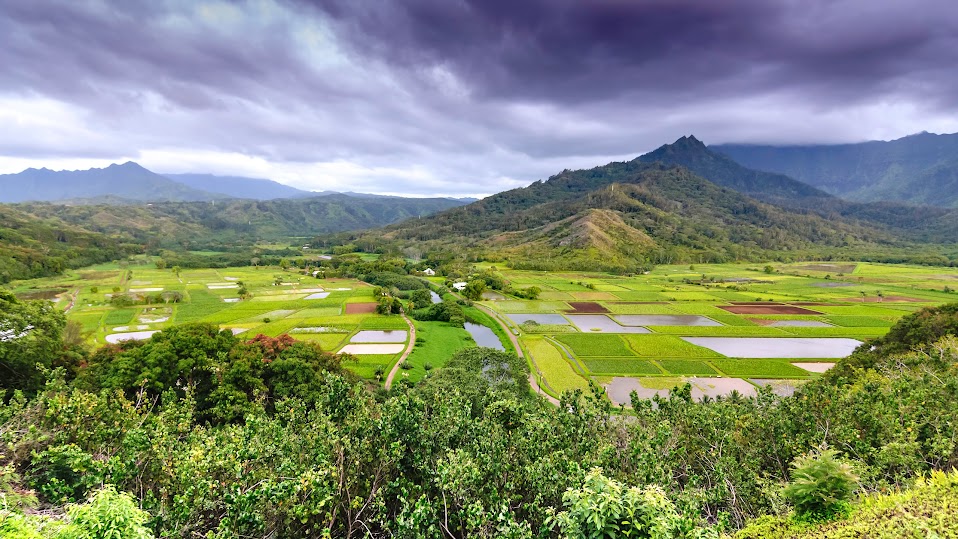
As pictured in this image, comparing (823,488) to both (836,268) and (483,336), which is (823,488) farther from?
(836,268)

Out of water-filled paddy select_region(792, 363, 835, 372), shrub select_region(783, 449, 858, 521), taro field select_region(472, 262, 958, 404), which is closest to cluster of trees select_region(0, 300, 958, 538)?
shrub select_region(783, 449, 858, 521)

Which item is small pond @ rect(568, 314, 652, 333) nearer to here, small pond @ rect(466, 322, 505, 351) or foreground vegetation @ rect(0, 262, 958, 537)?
small pond @ rect(466, 322, 505, 351)

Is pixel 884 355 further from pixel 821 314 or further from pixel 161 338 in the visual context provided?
pixel 161 338

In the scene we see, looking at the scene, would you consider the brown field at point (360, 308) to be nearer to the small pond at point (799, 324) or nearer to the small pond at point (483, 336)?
the small pond at point (483, 336)

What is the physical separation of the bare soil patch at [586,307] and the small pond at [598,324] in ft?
9.76

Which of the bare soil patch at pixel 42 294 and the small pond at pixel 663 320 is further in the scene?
the bare soil patch at pixel 42 294

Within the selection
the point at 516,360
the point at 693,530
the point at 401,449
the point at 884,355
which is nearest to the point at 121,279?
the point at 516,360

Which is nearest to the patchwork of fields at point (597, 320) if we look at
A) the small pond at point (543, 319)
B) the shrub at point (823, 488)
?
the small pond at point (543, 319)

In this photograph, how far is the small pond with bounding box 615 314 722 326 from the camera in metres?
68.6

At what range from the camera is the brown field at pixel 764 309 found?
247 feet

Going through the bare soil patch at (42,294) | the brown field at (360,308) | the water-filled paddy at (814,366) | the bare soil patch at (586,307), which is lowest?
the bare soil patch at (586,307)

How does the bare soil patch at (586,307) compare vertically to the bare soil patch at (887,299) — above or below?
below

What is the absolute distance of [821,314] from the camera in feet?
240

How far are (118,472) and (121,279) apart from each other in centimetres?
12512
